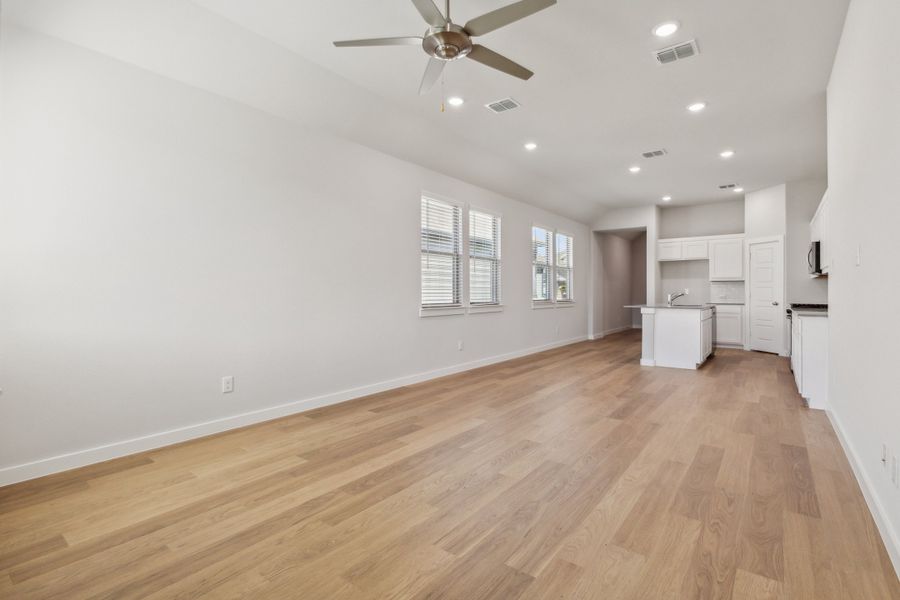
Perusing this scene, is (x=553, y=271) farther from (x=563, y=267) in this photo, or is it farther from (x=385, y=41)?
(x=385, y=41)

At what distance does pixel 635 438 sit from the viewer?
3166 millimetres

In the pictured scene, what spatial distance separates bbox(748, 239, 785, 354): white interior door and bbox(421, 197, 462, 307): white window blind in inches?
227

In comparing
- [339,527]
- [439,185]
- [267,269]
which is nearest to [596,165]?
[439,185]

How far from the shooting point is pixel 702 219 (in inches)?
363

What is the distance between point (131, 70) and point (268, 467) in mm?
2874

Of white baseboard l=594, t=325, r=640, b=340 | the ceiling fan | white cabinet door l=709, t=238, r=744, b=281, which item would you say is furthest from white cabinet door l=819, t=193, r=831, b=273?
white baseboard l=594, t=325, r=640, b=340

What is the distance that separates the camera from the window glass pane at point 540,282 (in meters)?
7.71

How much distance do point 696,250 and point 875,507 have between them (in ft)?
25.7

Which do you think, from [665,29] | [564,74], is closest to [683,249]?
[564,74]

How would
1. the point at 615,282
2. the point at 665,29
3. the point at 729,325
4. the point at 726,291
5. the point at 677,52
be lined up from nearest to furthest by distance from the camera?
the point at 665,29, the point at 677,52, the point at 729,325, the point at 726,291, the point at 615,282

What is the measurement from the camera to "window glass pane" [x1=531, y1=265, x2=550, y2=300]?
25.3ft

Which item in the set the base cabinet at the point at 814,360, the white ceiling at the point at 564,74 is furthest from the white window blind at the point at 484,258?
the base cabinet at the point at 814,360

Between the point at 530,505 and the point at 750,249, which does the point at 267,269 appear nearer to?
the point at 530,505

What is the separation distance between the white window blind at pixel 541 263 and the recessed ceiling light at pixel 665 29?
451 centimetres
